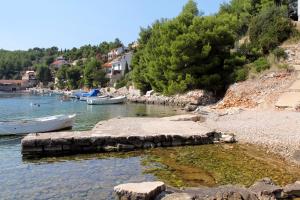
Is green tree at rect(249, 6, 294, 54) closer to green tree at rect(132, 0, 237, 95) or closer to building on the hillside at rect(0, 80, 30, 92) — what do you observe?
green tree at rect(132, 0, 237, 95)

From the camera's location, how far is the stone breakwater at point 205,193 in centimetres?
1030

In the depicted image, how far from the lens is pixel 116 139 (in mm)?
20812

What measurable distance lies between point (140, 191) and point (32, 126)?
19382 mm

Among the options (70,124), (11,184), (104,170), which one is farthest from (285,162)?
(70,124)

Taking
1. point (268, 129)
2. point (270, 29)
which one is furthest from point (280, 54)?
point (268, 129)

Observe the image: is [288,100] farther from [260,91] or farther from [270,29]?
[270,29]

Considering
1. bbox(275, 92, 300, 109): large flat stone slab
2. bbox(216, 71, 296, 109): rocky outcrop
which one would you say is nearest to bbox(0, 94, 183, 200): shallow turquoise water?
bbox(275, 92, 300, 109): large flat stone slab

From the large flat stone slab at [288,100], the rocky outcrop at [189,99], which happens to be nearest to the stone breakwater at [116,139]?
the large flat stone slab at [288,100]

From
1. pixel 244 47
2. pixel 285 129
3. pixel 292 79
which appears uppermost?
pixel 244 47

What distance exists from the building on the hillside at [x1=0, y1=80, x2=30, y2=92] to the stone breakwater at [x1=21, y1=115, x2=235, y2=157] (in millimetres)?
156512

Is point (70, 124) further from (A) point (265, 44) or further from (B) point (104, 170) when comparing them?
(A) point (265, 44)

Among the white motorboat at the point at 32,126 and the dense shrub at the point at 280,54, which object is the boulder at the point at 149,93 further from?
the white motorboat at the point at 32,126

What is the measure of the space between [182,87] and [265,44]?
11.4 meters

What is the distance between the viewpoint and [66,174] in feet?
51.9
